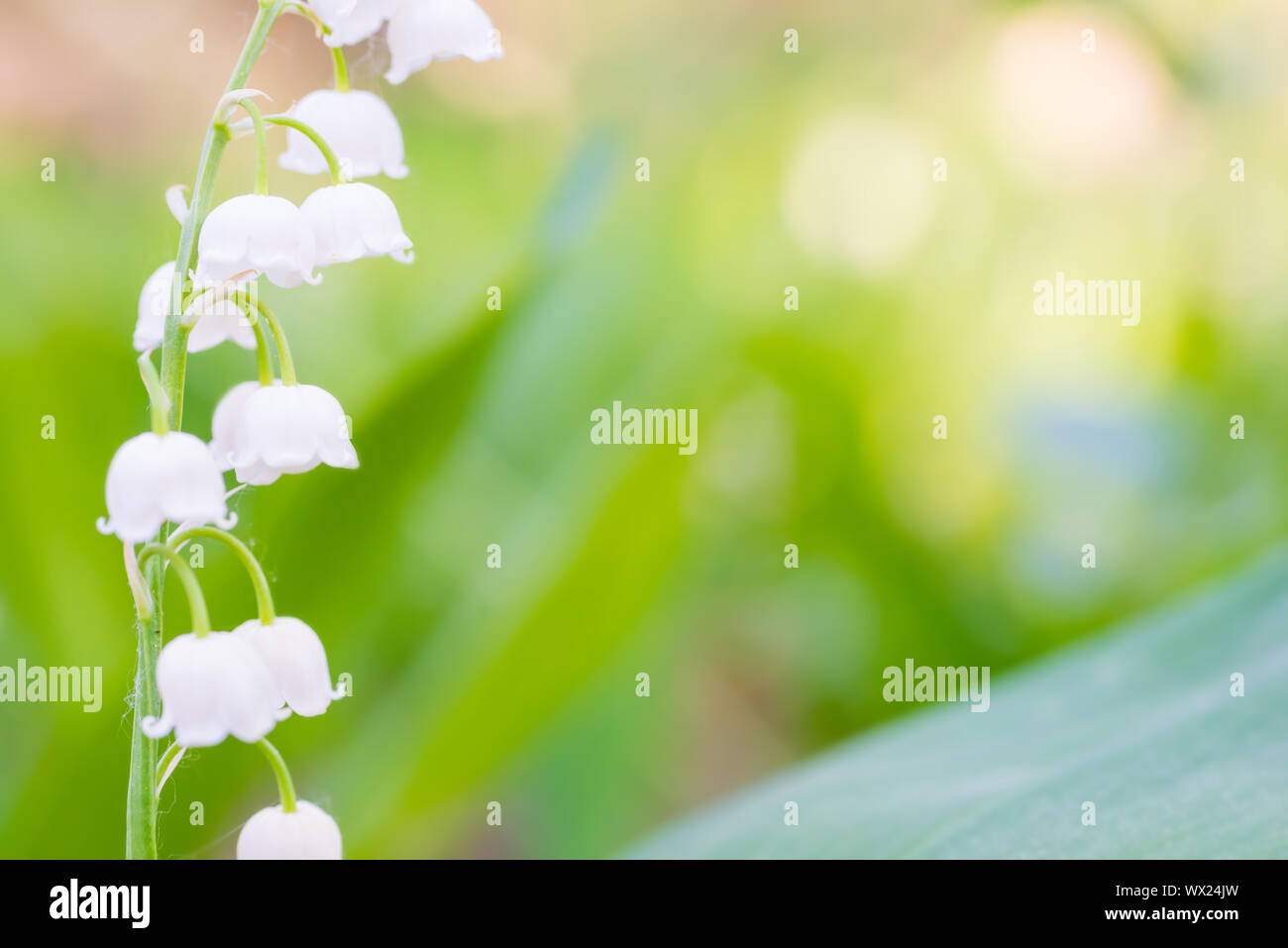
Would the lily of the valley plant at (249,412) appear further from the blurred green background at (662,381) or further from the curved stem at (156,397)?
the blurred green background at (662,381)

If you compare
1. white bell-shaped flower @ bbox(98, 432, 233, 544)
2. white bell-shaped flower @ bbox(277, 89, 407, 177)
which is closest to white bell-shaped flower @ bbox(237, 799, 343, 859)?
white bell-shaped flower @ bbox(98, 432, 233, 544)

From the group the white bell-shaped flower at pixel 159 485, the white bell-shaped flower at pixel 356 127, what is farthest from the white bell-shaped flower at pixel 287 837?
the white bell-shaped flower at pixel 356 127

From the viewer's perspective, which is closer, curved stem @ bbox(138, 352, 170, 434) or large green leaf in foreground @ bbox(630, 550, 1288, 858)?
curved stem @ bbox(138, 352, 170, 434)

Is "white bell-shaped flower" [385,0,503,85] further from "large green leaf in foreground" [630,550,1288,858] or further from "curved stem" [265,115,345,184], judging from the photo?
"large green leaf in foreground" [630,550,1288,858]

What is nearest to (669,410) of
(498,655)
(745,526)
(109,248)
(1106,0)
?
(498,655)

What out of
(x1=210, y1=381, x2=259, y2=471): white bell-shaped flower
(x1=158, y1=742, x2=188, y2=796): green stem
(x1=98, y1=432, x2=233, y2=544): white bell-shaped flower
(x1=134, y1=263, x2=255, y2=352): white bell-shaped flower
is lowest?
(x1=158, y1=742, x2=188, y2=796): green stem

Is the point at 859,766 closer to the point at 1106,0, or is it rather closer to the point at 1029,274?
the point at 1029,274

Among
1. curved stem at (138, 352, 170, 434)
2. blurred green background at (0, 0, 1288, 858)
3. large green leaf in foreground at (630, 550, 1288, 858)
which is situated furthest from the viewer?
blurred green background at (0, 0, 1288, 858)
